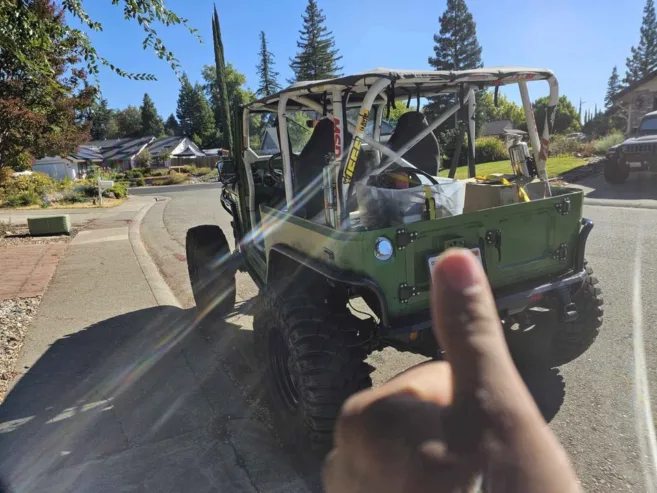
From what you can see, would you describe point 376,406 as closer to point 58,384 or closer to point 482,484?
point 482,484

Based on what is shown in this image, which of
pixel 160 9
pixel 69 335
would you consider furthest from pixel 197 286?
pixel 160 9

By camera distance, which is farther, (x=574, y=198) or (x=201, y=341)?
(x=201, y=341)

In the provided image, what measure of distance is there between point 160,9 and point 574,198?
4204 mm

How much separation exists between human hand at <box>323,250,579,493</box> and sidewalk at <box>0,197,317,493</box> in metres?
2.55

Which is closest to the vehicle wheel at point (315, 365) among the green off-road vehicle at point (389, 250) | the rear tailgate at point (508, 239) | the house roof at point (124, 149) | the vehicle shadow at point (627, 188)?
the green off-road vehicle at point (389, 250)

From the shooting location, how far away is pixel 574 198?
349 cm

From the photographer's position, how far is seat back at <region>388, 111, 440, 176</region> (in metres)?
4.54

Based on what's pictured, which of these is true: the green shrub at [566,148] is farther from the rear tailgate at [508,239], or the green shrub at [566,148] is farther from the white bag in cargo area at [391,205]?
the white bag in cargo area at [391,205]

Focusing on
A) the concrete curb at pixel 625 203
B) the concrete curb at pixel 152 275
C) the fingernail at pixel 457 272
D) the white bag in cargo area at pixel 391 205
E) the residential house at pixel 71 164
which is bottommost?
the concrete curb at pixel 152 275

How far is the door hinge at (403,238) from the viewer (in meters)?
2.84

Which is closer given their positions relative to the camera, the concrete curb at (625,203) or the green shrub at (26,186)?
the concrete curb at (625,203)

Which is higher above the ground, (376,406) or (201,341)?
(376,406)


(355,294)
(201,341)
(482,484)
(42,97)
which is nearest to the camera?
(482,484)

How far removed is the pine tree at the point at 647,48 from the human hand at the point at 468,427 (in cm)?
7450
